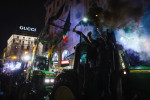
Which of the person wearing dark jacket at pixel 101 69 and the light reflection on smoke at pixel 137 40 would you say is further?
the light reflection on smoke at pixel 137 40

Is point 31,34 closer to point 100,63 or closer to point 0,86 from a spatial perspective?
point 0,86

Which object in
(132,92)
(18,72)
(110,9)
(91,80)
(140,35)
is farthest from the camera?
(140,35)

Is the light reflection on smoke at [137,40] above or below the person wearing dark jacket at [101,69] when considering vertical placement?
above

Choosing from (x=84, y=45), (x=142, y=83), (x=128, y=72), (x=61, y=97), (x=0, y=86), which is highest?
(x=84, y=45)

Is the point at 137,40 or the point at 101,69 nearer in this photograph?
the point at 101,69

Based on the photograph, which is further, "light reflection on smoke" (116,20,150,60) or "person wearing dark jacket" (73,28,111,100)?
"light reflection on smoke" (116,20,150,60)

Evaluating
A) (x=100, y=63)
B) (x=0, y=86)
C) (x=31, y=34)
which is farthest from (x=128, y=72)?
(x=31, y=34)

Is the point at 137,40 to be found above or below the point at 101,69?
above

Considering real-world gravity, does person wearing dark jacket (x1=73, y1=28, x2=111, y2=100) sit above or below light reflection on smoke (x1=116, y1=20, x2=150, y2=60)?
below

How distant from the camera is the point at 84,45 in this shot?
11.7 feet

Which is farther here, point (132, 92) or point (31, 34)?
point (31, 34)

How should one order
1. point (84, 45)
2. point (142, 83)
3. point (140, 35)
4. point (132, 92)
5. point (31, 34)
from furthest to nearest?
1. point (31, 34)
2. point (140, 35)
3. point (84, 45)
4. point (142, 83)
5. point (132, 92)

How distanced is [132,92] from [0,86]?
28.7 ft

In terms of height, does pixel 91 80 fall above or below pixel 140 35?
below
